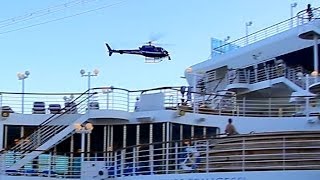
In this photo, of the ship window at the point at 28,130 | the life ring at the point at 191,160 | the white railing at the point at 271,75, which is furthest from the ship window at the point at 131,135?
the white railing at the point at 271,75

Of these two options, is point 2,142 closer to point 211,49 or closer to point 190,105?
point 190,105

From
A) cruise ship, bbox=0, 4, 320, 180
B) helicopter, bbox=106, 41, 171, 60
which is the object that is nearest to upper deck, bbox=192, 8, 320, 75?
cruise ship, bbox=0, 4, 320, 180

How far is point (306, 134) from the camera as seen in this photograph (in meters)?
13.9

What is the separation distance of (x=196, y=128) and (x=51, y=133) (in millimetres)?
4397

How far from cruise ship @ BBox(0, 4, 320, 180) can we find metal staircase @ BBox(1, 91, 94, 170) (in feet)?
0.10

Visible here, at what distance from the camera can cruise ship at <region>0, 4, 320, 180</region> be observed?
14047 millimetres

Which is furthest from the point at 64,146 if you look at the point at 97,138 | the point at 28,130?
the point at 28,130

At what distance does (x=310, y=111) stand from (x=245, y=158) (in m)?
8.61

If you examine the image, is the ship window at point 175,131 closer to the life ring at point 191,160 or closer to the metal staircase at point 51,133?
the metal staircase at point 51,133

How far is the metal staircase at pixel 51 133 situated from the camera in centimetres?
1963

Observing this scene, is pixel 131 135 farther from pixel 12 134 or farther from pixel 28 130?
pixel 12 134

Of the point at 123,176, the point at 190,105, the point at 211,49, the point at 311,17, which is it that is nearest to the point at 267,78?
the point at 311,17

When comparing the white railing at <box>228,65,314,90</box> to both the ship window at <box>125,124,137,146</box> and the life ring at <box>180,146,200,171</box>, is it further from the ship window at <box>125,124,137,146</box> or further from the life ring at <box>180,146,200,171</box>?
the life ring at <box>180,146,200,171</box>

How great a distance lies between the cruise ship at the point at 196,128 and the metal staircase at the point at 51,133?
0.10 feet
